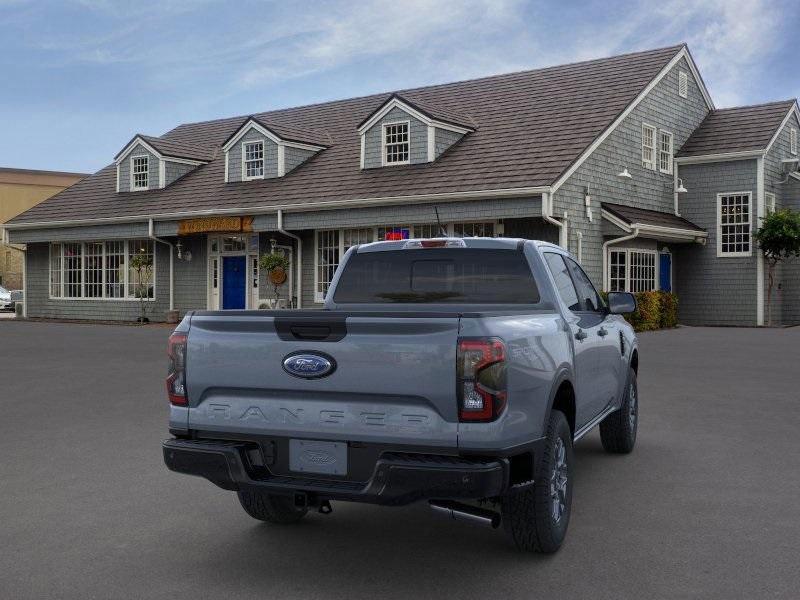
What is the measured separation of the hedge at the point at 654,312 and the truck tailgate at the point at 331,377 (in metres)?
18.2

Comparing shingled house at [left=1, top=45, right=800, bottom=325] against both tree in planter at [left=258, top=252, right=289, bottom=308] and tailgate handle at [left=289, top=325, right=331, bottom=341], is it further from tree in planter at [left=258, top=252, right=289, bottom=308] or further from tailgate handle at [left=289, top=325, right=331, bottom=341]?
tailgate handle at [left=289, top=325, right=331, bottom=341]

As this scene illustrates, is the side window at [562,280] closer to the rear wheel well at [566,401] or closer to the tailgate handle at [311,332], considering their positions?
the rear wheel well at [566,401]

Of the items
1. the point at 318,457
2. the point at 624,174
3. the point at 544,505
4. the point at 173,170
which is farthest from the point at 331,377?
the point at 173,170

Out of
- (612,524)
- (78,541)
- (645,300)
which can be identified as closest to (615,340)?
(612,524)

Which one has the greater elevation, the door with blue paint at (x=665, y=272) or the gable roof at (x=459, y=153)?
the gable roof at (x=459, y=153)

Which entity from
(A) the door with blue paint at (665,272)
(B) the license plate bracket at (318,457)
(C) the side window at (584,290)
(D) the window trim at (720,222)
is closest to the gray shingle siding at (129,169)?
(A) the door with blue paint at (665,272)

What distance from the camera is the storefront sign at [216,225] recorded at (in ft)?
84.3

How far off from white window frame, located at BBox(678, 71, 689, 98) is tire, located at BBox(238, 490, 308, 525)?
970 inches

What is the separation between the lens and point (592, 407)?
20.0ft

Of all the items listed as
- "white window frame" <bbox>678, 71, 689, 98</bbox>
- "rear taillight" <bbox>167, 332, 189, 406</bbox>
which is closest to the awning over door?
"white window frame" <bbox>678, 71, 689, 98</bbox>

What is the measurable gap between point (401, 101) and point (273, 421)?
21186 millimetres

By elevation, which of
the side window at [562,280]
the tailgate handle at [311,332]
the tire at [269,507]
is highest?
the side window at [562,280]

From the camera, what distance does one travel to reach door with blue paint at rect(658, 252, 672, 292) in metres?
25.5

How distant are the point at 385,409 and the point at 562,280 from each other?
2377 mm
